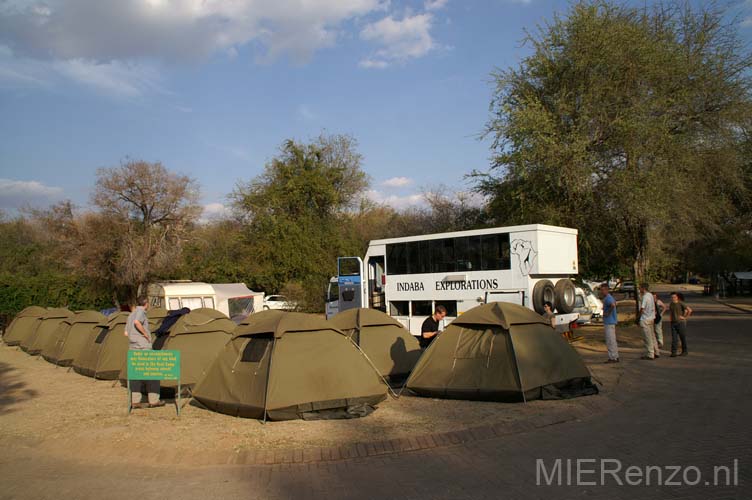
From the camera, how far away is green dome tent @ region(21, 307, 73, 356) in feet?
63.9

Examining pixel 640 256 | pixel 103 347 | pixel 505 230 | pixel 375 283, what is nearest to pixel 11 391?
pixel 103 347

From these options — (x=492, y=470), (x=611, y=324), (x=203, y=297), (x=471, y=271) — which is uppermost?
(x=471, y=271)

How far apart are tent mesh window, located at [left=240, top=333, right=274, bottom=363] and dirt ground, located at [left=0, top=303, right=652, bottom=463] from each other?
0.97m

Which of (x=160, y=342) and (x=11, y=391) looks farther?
(x=11, y=391)

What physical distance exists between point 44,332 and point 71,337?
412 centimetres

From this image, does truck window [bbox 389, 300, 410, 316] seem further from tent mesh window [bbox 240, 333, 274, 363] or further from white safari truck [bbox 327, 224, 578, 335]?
tent mesh window [bbox 240, 333, 274, 363]

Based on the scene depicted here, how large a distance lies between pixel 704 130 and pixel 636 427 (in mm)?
16292

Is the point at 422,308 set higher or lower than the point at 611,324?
higher

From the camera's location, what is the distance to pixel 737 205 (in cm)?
2375

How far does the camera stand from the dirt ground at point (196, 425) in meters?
7.82

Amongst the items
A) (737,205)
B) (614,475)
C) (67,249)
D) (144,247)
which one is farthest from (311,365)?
(67,249)

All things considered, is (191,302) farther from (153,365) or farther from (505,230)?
(153,365)

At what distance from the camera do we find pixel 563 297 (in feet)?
53.9

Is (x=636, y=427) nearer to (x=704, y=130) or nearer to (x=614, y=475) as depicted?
(x=614, y=475)
